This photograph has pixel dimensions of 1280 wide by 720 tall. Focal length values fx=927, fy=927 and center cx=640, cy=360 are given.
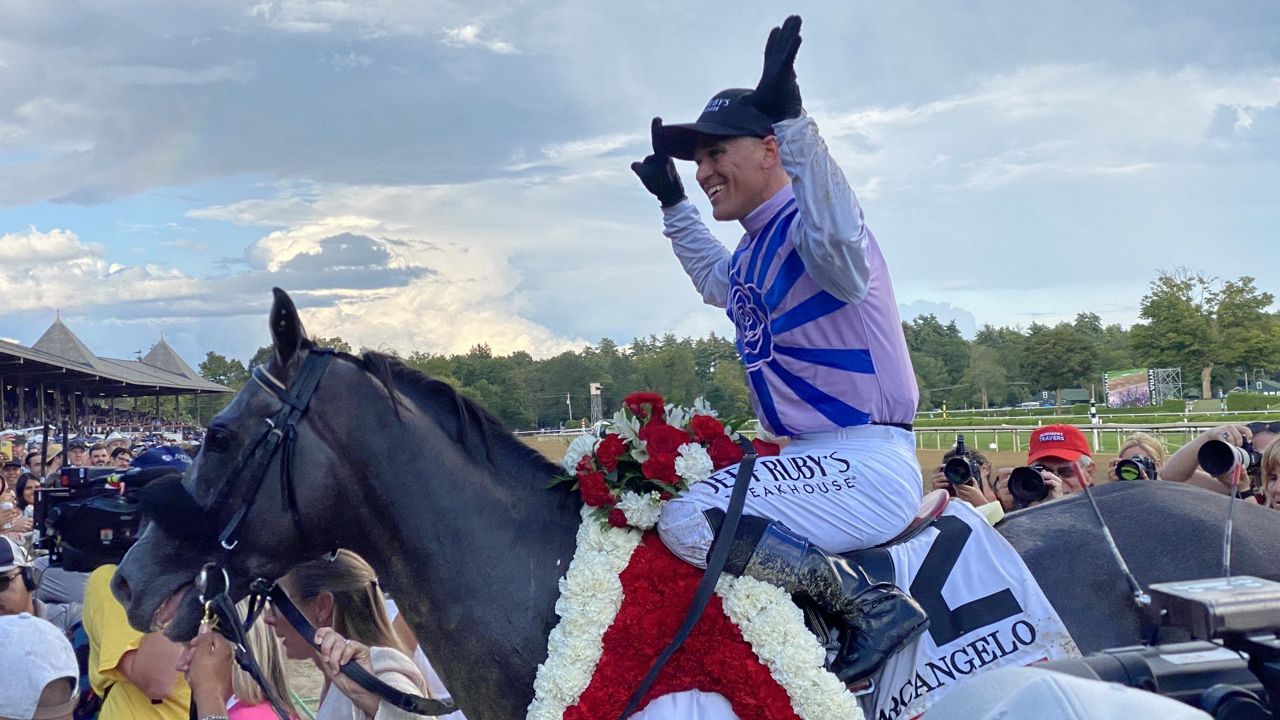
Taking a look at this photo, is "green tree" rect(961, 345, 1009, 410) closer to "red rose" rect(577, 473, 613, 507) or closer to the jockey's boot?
the jockey's boot

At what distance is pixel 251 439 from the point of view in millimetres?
2779

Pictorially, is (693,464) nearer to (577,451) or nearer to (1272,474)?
(577,451)

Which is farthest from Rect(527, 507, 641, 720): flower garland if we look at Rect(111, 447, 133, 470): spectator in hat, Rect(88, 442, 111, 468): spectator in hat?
Rect(111, 447, 133, 470): spectator in hat

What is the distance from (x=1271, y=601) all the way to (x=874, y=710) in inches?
68.0

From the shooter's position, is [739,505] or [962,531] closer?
[739,505]

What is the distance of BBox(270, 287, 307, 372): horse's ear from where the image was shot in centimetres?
281

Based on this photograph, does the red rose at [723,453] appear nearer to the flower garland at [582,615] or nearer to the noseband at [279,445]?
the flower garland at [582,615]

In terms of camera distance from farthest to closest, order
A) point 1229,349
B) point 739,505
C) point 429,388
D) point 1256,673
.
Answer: point 1229,349
point 429,388
point 739,505
point 1256,673

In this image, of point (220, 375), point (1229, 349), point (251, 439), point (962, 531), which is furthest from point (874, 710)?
point (220, 375)

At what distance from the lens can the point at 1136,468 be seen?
4.39m

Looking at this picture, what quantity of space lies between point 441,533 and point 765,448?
41.3 inches

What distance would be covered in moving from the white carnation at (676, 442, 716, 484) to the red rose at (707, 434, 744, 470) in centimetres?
4

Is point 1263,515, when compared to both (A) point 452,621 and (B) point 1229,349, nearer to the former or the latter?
(A) point 452,621

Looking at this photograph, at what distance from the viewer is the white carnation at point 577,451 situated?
9.53 ft
